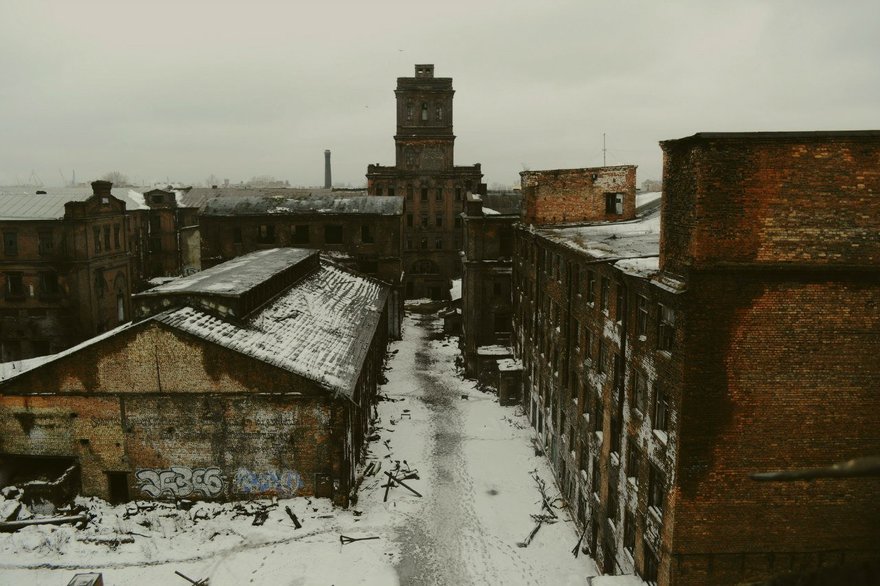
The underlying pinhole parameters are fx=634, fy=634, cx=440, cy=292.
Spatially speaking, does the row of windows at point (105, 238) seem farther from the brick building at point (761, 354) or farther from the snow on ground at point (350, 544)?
the brick building at point (761, 354)

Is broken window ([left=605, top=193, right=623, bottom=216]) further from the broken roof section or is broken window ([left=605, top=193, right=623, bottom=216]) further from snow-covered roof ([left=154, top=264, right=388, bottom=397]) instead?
the broken roof section

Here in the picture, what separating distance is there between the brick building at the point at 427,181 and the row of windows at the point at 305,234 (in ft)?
53.2

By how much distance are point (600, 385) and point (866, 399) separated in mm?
8603

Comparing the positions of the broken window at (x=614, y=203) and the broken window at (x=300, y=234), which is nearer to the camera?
the broken window at (x=614, y=203)

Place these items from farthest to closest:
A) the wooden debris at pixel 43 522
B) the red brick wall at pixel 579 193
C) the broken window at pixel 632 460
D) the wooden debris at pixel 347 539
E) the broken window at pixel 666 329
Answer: the red brick wall at pixel 579 193
the wooden debris at pixel 43 522
the wooden debris at pixel 347 539
the broken window at pixel 632 460
the broken window at pixel 666 329

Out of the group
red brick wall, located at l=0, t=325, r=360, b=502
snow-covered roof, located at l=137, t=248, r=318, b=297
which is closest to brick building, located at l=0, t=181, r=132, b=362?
snow-covered roof, located at l=137, t=248, r=318, b=297

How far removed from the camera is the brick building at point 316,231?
52.8 metres

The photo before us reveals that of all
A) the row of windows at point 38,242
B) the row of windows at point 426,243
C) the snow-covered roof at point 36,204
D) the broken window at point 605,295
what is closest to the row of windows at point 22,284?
the row of windows at point 38,242

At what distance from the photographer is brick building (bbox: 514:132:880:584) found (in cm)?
1378

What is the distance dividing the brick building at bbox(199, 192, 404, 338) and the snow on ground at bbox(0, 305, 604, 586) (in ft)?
84.7

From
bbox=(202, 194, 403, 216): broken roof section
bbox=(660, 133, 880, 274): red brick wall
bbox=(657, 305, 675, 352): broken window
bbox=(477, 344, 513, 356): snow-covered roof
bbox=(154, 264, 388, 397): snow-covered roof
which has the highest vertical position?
bbox=(202, 194, 403, 216): broken roof section

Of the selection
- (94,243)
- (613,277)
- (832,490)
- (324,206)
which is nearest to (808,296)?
(832,490)

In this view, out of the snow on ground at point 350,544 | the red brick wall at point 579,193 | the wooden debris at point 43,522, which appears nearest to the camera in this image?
the snow on ground at point 350,544

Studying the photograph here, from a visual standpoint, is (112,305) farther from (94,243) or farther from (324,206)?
(324,206)
